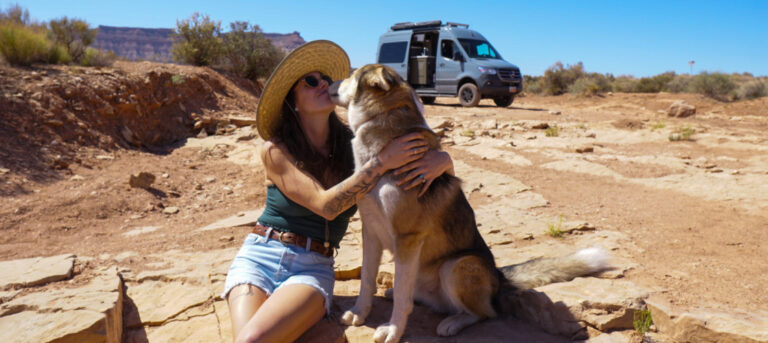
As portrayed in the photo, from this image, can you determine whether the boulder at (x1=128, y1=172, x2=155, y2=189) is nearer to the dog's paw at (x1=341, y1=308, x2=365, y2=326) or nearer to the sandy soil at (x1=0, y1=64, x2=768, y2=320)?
the sandy soil at (x1=0, y1=64, x2=768, y2=320)

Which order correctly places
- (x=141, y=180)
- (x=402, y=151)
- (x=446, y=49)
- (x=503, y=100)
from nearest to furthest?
(x=402, y=151)
(x=141, y=180)
(x=446, y=49)
(x=503, y=100)

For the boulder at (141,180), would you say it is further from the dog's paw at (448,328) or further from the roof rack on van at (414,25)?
the roof rack on van at (414,25)

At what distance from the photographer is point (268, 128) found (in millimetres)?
3289

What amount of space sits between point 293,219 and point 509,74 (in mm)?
14249

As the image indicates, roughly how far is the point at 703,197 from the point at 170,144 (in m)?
9.96

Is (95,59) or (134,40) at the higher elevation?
(134,40)

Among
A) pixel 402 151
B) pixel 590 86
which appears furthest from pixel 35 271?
pixel 590 86

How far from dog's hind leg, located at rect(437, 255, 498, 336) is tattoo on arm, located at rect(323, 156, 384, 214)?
0.71 meters

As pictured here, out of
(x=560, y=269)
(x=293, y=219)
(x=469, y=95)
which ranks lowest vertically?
(x=560, y=269)

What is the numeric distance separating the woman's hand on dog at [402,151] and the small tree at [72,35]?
1210cm

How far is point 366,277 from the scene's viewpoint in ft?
9.71

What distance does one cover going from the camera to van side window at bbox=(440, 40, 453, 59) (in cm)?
1647

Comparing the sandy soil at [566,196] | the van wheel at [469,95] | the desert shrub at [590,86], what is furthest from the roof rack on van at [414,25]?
the desert shrub at [590,86]

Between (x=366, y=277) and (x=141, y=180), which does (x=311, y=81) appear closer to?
(x=366, y=277)
